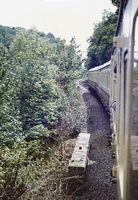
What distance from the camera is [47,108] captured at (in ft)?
35.4

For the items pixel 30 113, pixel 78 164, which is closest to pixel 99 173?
pixel 78 164

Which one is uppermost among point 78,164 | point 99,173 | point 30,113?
point 30,113

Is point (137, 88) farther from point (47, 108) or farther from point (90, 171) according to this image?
point (47, 108)

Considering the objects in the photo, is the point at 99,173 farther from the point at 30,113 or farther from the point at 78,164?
the point at 30,113

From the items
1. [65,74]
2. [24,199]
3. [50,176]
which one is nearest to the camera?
[24,199]

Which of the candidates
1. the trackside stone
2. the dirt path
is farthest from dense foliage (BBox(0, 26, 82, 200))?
the dirt path

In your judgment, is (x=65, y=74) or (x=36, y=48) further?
(x=65, y=74)

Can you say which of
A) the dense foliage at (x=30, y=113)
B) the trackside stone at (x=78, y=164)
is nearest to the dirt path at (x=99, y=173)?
Answer: the trackside stone at (x=78, y=164)

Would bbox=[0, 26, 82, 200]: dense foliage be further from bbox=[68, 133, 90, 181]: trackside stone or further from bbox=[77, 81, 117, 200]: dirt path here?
bbox=[77, 81, 117, 200]: dirt path

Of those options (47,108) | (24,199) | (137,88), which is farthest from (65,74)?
(137,88)

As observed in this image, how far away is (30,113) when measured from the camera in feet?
32.6

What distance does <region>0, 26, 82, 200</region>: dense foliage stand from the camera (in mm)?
4809

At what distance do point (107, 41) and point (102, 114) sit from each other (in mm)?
24092

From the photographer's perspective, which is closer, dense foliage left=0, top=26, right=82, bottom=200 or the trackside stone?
dense foliage left=0, top=26, right=82, bottom=200
